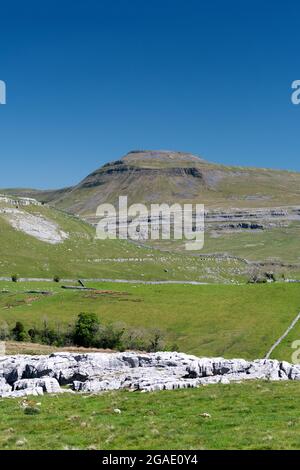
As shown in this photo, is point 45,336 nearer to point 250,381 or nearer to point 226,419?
point 250,381

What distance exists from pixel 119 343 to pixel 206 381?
58673 millimetres

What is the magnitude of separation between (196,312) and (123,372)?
80.4 metres

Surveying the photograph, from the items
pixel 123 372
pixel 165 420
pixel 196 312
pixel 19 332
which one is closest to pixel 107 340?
pixel 19 332

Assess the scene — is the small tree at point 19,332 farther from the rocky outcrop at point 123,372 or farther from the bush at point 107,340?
the rocky outcrop at point 123,372

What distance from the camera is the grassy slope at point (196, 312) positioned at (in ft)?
346

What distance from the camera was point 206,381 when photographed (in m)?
42.5

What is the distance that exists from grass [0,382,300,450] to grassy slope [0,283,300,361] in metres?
58.9

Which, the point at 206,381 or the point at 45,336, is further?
the point at 45,336

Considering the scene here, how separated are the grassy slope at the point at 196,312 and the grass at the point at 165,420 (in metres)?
58.9

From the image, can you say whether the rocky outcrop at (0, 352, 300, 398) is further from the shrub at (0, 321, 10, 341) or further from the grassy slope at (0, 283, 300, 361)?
the shrub at (0, 321, 10, 341)

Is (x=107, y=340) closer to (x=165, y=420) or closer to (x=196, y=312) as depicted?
(x=196, y=312)

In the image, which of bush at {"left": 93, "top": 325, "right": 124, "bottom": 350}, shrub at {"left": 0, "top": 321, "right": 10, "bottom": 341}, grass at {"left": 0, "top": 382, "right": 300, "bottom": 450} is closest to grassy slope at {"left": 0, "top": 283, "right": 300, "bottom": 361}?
bush at {"left": 93, "top": 325, "right": 124, "bottom": 350}

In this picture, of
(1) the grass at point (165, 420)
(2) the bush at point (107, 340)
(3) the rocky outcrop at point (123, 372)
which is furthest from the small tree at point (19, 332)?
(1) the grass at point (165, 420)
